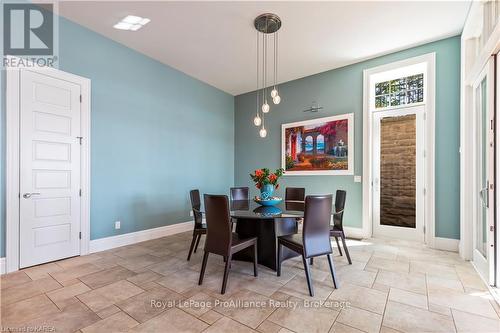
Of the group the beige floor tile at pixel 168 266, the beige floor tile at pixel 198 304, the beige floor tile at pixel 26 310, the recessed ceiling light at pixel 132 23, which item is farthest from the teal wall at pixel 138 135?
the beige floor tile at pixel 198 304

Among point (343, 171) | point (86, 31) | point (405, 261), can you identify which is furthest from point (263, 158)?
point (86, 31)

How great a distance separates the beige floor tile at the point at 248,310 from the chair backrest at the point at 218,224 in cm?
42

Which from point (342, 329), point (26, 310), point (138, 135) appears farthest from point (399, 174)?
point (26, 310)

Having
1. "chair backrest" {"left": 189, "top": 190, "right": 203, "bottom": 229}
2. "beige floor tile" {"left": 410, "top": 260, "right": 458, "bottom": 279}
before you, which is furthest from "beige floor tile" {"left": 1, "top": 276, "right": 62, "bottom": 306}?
"beige floor tile" {"left": 410, "top": 260, "right": 458, "bottom": 279}

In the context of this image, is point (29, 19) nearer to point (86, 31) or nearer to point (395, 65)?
point (86, 31)

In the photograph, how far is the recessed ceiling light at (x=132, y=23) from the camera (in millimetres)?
3059

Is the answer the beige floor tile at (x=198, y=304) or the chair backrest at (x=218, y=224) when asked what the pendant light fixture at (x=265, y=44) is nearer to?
the chair backrest at (x=218, y=224)

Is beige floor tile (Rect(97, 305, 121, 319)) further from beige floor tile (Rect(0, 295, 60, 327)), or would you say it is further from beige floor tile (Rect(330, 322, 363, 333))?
beige floor tile (Rect(330, 322, 363, 333))

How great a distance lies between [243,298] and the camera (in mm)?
2076

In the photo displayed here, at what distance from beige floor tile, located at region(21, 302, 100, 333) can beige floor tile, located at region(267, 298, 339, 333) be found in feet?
4.61

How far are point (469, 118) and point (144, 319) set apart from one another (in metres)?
4.31

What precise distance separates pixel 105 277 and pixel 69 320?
0.76m

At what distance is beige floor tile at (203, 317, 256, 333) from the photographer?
1642 millimetres
